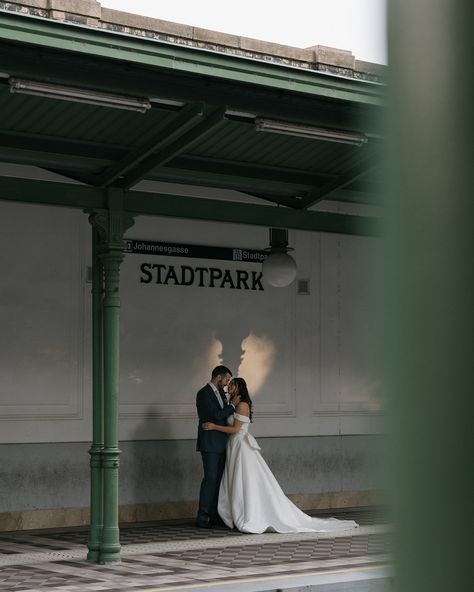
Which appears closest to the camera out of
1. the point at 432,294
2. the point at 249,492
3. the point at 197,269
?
the point at 432,294

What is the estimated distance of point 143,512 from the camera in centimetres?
1386

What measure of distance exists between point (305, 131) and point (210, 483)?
16.9 ft

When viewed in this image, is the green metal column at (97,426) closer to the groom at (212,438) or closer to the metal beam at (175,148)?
the metal beam at (175,148)

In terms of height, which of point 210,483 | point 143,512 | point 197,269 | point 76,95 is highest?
point 76,95

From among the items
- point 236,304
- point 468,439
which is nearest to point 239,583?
point 236,304

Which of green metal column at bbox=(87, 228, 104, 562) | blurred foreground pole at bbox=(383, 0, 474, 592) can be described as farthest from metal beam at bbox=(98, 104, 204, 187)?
blurred foreground pole at bbox=(383, 0, 474, 592)

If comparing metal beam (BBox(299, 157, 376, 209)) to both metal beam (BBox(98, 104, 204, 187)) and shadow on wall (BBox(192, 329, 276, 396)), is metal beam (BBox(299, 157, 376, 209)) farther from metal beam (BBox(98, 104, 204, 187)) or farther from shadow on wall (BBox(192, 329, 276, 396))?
shadow on wall (BBox(192, 329, 276, 396))

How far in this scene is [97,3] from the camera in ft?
29.7

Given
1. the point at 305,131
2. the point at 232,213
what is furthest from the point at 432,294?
the point at 232,213

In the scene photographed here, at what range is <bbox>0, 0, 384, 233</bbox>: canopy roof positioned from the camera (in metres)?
8.68

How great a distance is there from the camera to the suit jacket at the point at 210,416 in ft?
44.9

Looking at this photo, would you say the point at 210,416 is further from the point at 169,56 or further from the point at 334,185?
the point at 169,56

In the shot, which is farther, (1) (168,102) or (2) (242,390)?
(2) (242,390)

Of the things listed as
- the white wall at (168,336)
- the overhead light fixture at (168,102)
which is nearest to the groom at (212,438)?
the white wall at (168,336)
